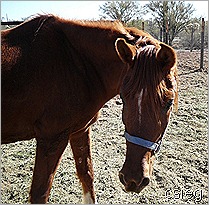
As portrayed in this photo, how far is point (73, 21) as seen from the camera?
87.4 inches

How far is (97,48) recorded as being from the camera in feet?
7.05

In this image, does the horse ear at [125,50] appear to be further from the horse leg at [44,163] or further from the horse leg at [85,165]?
the horse leg at [85,165]

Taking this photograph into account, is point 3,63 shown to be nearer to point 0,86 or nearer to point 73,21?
point 0,86

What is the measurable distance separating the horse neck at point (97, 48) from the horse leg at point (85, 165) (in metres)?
0.62

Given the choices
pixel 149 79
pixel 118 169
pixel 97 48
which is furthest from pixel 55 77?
pixel 118 169

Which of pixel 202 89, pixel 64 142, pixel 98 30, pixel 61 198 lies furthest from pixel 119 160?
pixel 202 89

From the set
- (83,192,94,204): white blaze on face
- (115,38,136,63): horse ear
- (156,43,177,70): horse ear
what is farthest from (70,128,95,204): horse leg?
(156,43,177,70): horse ear

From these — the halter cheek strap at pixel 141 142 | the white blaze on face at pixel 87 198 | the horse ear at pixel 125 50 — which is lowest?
the white blaze on face at pixel 87 198

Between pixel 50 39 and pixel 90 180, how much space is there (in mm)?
1305

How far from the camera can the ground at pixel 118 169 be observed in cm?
276

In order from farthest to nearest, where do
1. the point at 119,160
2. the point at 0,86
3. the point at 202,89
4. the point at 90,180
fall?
the point at 202,89 < the point at 119,160 < the point at 90,180 < the point at 0,86

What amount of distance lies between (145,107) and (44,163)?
921 mm

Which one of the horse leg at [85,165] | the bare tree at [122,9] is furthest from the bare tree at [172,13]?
the horse leg at [85,165]

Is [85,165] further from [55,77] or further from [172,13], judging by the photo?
[172,13]
